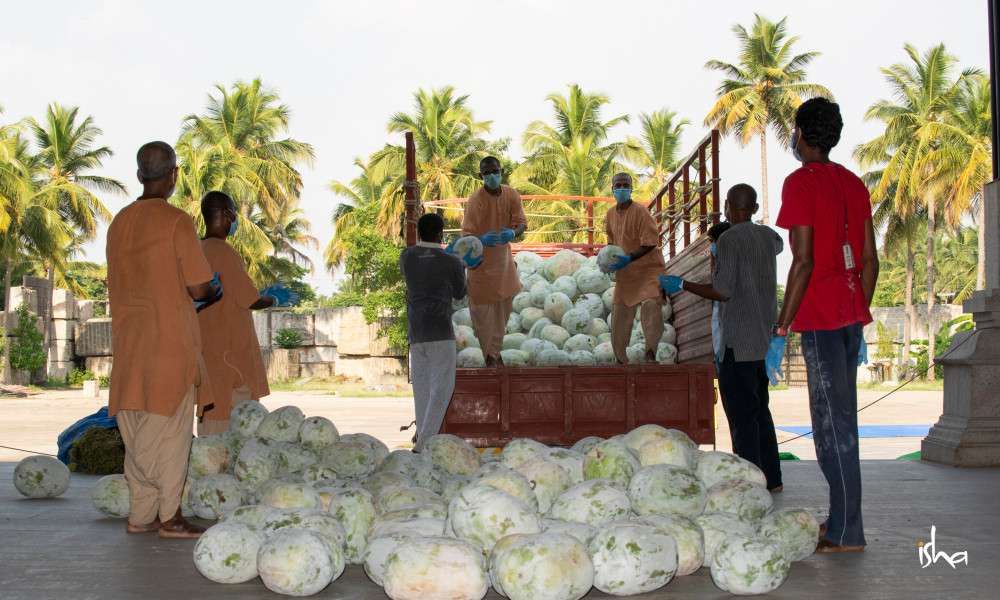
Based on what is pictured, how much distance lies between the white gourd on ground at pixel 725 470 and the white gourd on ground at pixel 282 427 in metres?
2.09

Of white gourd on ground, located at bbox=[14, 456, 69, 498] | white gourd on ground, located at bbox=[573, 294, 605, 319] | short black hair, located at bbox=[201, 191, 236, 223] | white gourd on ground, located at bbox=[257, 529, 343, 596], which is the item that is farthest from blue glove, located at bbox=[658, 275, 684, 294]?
white gourd on ground, located at bbox=[14, 456, 69, 498]

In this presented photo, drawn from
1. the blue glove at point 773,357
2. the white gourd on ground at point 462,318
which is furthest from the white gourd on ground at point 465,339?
the blue glove at point 773,357

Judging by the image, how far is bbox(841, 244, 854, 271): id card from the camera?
3732mm

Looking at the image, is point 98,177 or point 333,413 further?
point 98,177

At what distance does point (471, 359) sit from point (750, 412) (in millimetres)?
2714

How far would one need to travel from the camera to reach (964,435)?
656cm

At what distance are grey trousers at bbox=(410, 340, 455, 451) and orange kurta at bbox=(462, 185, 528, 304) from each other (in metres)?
1.06

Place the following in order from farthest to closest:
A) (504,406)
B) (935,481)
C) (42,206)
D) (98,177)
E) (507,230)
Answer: (98,177)
(42,206)
(507,230)
(504,406)
(935,481)

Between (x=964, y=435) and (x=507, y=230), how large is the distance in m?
3.54

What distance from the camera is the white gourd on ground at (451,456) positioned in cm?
475

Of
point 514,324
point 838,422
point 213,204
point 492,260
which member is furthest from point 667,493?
point 514,324

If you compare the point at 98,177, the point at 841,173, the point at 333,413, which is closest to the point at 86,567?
the point at 841,173

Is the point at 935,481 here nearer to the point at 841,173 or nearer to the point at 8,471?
the point at 841,173

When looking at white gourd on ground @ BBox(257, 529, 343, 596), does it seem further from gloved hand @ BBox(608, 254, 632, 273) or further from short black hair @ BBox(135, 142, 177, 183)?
gloved hand @ BBox(608, 254, 632, 273)
